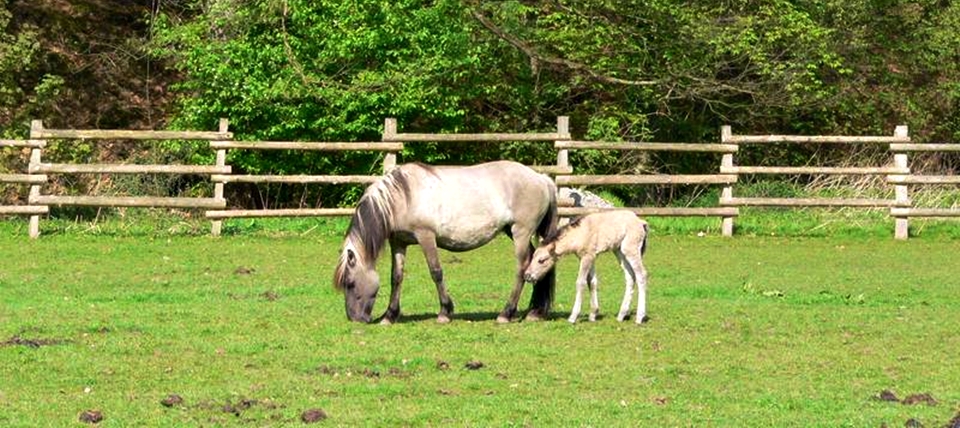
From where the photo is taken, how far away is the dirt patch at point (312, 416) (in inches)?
350

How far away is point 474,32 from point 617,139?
3083mm

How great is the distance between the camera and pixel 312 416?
8.94 m

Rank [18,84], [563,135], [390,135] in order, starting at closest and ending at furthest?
[390,135] → [563,135] → [18,84]

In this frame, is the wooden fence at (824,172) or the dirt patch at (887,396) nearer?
the dirt patch at (887,396)

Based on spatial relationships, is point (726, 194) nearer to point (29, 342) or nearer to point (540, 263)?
point (540, 263)

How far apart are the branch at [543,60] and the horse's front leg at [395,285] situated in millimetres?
12482

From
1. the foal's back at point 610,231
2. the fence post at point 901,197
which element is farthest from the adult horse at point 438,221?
the fence post at point 901,197

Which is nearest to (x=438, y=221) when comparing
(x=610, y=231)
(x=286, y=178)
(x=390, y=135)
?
(x=610, y=231)

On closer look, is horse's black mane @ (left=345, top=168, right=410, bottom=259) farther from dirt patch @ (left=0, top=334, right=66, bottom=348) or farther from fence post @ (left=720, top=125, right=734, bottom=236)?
fence post @ (left=720, top=125, right=734, bottom=236)

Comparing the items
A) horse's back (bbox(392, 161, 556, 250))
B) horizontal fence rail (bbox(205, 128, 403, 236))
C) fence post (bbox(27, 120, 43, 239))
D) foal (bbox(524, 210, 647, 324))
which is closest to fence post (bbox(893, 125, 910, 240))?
horizontal fence rail (bbox(205, 128, 403, 236))

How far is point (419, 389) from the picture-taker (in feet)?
32.5

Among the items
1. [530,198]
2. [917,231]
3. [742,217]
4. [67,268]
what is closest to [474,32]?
[742,217]

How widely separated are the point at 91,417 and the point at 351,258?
4362mm

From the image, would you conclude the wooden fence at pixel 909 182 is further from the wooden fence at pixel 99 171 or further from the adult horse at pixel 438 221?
the adult horse at pixel 438 221
